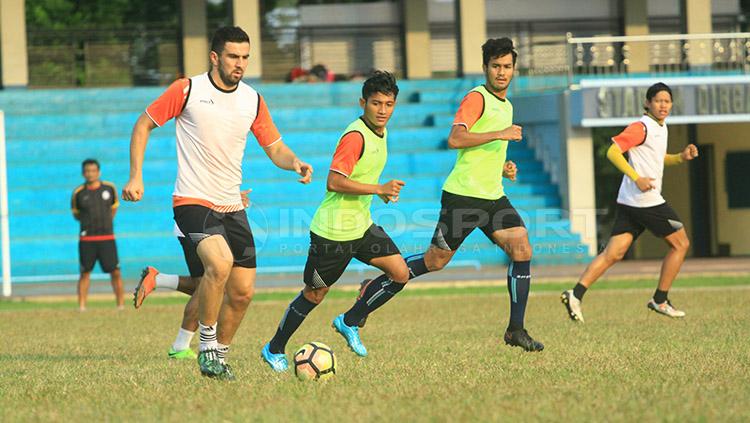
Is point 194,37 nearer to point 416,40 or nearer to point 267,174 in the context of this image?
point 416,40

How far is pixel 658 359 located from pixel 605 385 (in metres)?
1.61

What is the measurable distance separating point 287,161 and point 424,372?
1.72 meters

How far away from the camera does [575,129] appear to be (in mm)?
28062

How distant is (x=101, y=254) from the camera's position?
61.7 ft

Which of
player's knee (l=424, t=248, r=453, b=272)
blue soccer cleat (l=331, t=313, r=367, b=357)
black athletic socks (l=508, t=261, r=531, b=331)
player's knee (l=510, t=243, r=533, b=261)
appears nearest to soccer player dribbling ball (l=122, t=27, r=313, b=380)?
blue soccer cleat (l=331, t=313, r=367, b=357)

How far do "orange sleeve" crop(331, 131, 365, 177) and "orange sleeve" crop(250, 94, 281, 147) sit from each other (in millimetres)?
462

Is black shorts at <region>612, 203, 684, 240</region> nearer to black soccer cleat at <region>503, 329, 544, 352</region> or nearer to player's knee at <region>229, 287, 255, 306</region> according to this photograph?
black soccer cleat at <region>503, 329, 544, 352</region>

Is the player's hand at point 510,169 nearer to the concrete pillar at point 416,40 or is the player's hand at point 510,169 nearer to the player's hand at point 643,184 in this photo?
the player's hand at point 643,184

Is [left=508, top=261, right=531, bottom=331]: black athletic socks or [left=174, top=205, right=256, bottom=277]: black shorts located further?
[left=508, top=261, right=531, bottom=331]: black athletic socks

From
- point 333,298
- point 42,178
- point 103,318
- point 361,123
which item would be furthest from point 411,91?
point 361,123

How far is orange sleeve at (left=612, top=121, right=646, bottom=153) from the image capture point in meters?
13.4

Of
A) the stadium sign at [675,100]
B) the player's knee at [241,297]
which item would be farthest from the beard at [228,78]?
the stadium sign at [675,100]

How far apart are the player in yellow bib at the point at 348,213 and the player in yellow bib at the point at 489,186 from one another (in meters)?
0.73

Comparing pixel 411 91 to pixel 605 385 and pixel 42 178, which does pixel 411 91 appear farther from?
pixel 605 385
